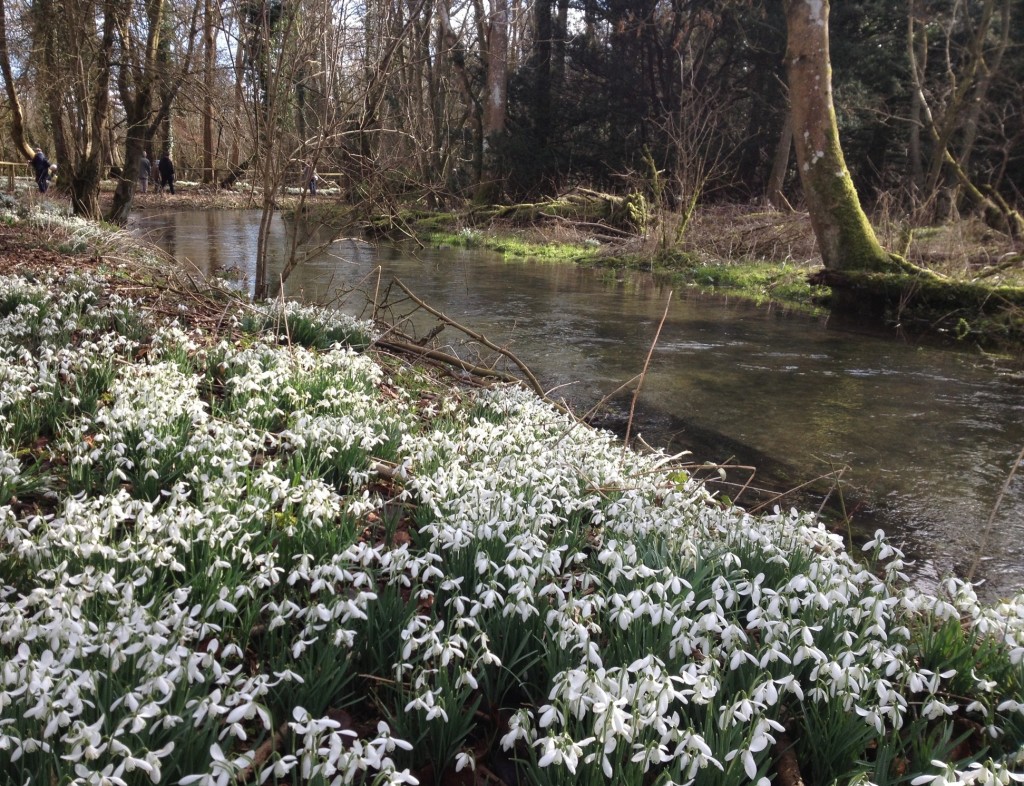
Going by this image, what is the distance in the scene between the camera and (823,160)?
38.6ft

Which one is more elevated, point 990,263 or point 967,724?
point 990,263

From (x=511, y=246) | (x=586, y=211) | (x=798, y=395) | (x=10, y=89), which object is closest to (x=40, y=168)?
(x=10, y=89)

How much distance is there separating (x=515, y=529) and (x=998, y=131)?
2640 cm

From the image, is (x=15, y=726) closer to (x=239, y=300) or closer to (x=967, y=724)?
(x=967, y=724)

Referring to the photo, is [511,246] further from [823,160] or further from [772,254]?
[823,160]

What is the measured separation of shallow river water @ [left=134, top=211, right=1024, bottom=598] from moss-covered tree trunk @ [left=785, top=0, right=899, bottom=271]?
1.23m

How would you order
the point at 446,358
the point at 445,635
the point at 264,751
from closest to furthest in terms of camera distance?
the point at 264,751 → the point at 445,635 → the point at 446,358

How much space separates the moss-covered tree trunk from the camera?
11.5 meters

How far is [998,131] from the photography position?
78.3ft

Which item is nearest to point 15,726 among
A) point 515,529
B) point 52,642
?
point 52,642

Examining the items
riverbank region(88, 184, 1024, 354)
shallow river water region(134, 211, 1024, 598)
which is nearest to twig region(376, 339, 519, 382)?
shallow river water region(134, 211, 1024, 598)

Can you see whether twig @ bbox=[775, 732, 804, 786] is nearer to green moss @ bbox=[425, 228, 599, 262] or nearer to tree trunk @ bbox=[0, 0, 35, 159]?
green moss @ bbox=[425, 228, 599, 262]

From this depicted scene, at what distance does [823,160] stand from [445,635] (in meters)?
11.2

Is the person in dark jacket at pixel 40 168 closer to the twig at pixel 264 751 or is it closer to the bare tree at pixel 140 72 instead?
the bare tree at pixel 140 72
